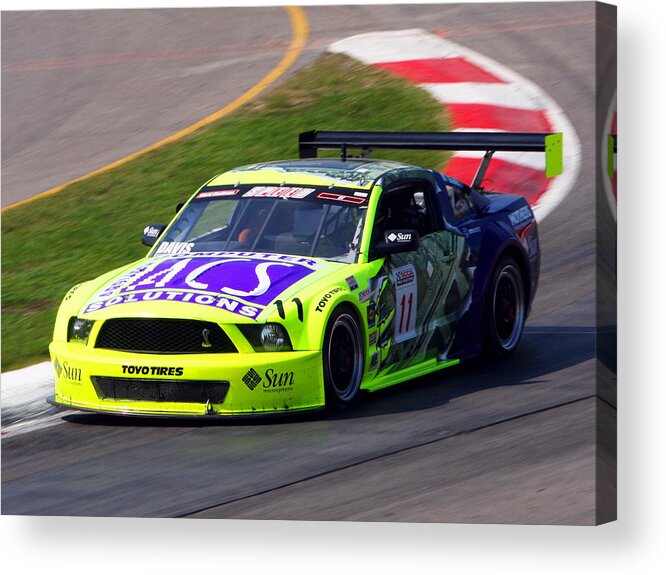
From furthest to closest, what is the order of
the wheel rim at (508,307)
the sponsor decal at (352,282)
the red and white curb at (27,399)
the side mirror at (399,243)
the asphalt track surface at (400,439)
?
the wheel rim at (508,307)
the red and white curb at (27,399)
the side mirror at (399,243)
the sponsor decal at (352,282)
the asphalt track surface at (400,439)

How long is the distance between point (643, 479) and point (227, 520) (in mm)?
2355

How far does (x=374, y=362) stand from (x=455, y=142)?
1.75 m

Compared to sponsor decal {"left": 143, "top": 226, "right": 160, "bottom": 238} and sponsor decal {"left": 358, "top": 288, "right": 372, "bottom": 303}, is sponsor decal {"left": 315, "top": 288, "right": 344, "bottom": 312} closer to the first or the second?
sponsor decal {"left": 358, "top": 288, "right": 372, "bottom": 303}

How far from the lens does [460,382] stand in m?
13.0

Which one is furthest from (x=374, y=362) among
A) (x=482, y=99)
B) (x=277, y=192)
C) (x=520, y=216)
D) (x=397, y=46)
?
(x=482, y=99)

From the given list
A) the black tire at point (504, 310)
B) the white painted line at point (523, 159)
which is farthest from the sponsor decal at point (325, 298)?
the white painted line at point (523, 159)

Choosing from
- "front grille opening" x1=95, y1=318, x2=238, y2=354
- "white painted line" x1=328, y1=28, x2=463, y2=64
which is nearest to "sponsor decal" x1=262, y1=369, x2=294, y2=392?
"front grille opening" x1=95, y1=318, x2=238, y2=354

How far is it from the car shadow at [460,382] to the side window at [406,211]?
3.09 ft

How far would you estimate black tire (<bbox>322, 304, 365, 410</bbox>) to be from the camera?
39.1ft

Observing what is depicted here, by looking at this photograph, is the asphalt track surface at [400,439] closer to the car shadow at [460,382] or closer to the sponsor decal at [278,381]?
the car shadow at [460,382]

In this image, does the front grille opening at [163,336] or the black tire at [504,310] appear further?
the black tire at [504,310]

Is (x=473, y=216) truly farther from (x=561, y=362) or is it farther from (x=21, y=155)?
(x=21, y=155)

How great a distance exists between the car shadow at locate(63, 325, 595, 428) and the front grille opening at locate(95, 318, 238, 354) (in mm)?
402

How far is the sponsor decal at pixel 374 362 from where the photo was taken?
1232 centimetres
